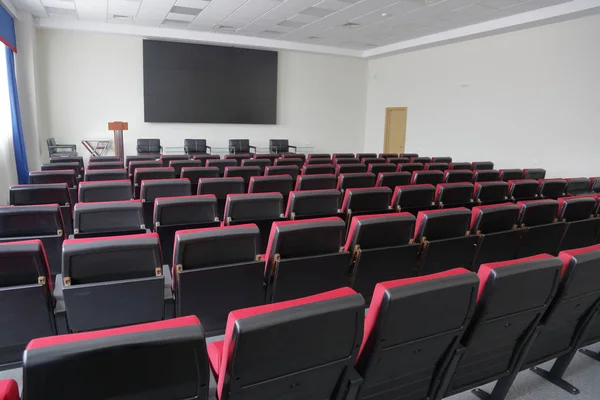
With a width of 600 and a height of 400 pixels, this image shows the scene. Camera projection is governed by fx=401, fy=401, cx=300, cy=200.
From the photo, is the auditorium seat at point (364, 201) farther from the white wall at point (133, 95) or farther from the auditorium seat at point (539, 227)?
the white wall at point (133, 95)

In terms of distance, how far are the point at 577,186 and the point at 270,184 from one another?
440 cm

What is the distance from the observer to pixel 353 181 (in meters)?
5.40

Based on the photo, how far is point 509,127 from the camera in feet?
32.4

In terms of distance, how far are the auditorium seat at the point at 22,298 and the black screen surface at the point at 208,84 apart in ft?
35.0

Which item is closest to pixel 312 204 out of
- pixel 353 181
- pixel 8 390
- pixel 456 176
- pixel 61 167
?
pixel 353 181

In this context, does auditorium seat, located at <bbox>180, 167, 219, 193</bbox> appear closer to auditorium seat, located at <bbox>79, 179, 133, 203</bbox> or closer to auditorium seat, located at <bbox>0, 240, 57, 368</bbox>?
auditorium seat, located at <bbox>79, 179, 133, 203</bbox>

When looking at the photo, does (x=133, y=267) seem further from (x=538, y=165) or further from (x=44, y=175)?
(x=538, y=165)

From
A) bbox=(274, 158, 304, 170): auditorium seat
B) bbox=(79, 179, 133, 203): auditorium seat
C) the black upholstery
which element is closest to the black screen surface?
the black upholstery

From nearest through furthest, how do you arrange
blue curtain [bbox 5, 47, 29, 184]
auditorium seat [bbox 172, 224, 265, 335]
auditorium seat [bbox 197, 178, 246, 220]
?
auditorium seat [bbox 172, 224, 265, 335], auditorium seat [bbox 197, 178, 246, 220], blue curtain [bbox 5, 47, 29, 184]

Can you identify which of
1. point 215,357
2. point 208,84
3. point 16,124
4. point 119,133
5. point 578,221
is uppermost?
point 208,84

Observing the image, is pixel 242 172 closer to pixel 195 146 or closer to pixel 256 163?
pixel 256 163

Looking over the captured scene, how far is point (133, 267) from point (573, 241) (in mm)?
3997

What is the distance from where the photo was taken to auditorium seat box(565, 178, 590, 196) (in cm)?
559

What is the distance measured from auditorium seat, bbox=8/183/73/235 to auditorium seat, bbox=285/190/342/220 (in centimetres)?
206
